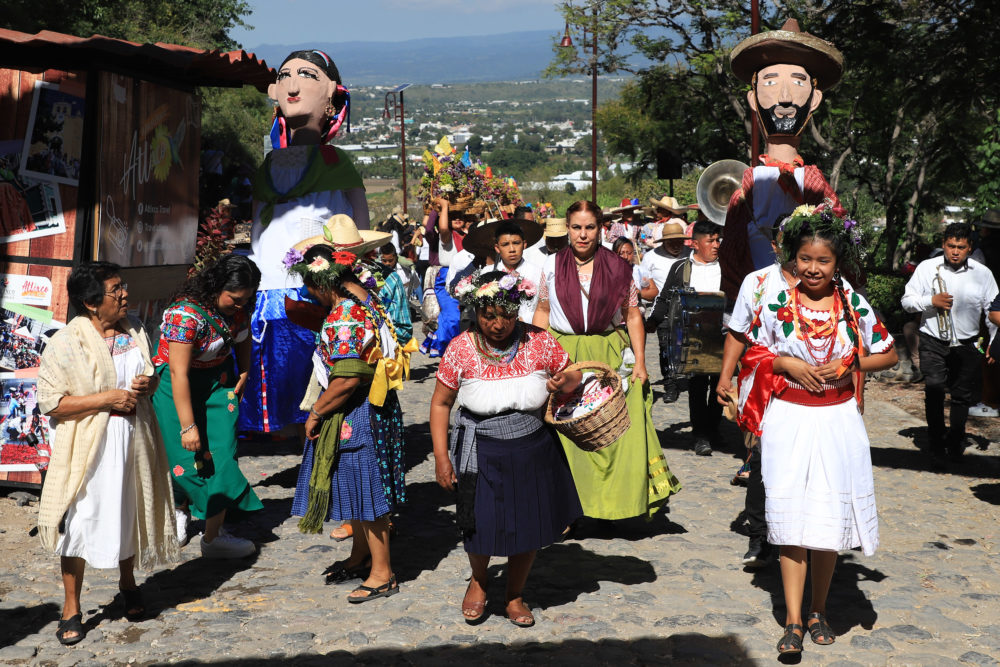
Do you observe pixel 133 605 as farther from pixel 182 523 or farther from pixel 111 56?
pixel 111 56

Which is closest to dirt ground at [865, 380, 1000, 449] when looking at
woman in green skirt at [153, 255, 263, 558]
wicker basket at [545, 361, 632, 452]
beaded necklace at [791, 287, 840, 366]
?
beaded necklace at [791, 287, 840, 366]

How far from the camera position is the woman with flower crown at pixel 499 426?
4.99m

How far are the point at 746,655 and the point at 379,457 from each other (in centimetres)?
204

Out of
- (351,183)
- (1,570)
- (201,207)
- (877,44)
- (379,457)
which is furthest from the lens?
(877,44)

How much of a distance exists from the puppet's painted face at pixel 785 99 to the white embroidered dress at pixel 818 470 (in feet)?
8.85

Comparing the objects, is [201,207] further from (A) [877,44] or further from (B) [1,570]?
(A) [877,44]

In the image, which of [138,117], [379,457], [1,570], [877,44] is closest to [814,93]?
[379,457]

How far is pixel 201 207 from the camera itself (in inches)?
354

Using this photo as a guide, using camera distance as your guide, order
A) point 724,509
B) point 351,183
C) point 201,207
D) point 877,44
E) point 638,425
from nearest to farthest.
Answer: point 638,425 < point 724,509 < point 351,183 < point 201,207 < point 877,44

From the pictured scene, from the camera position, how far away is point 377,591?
5508mm

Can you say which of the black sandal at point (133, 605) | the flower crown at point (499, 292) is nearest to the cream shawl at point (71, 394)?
the black sandal at point (133, 605)

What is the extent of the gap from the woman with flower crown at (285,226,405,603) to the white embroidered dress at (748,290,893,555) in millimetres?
1938

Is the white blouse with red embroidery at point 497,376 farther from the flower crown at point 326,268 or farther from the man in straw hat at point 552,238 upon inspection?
the man in straw hat at point 552,238

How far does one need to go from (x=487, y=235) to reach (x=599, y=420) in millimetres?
4131
